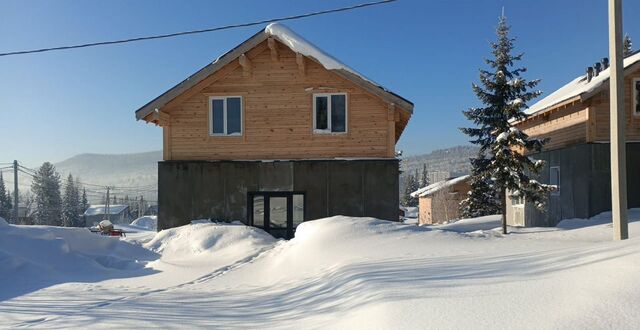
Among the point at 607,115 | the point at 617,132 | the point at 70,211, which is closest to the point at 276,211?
the point at 617,132

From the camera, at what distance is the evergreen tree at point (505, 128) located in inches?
693

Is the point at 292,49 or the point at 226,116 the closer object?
the point at 292,49

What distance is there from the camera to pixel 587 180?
1730 centimetres

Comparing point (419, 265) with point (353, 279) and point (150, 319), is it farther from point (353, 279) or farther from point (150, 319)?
point (150, 319)

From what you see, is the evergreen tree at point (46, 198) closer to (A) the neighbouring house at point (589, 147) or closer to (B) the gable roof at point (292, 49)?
(B) the gable roof at point (292, 49)

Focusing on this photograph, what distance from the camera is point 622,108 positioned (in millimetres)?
8781

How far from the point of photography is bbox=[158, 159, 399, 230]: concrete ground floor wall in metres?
16.4

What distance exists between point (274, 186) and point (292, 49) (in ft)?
15.8

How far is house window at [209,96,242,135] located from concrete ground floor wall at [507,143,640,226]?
11.1 m

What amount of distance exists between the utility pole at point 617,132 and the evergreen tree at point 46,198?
295 ft

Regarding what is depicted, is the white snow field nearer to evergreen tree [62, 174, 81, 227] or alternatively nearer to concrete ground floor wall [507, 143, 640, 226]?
concrete ground floor wall [507, 143, 640, 226]

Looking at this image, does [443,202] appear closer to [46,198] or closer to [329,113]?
[329,113]

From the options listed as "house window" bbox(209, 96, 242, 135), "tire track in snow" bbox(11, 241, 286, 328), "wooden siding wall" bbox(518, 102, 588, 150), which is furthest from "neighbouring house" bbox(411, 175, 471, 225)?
"tire track in snow" bbox(11, 241, 286, 328)

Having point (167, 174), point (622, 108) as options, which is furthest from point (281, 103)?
point (622, 108)
